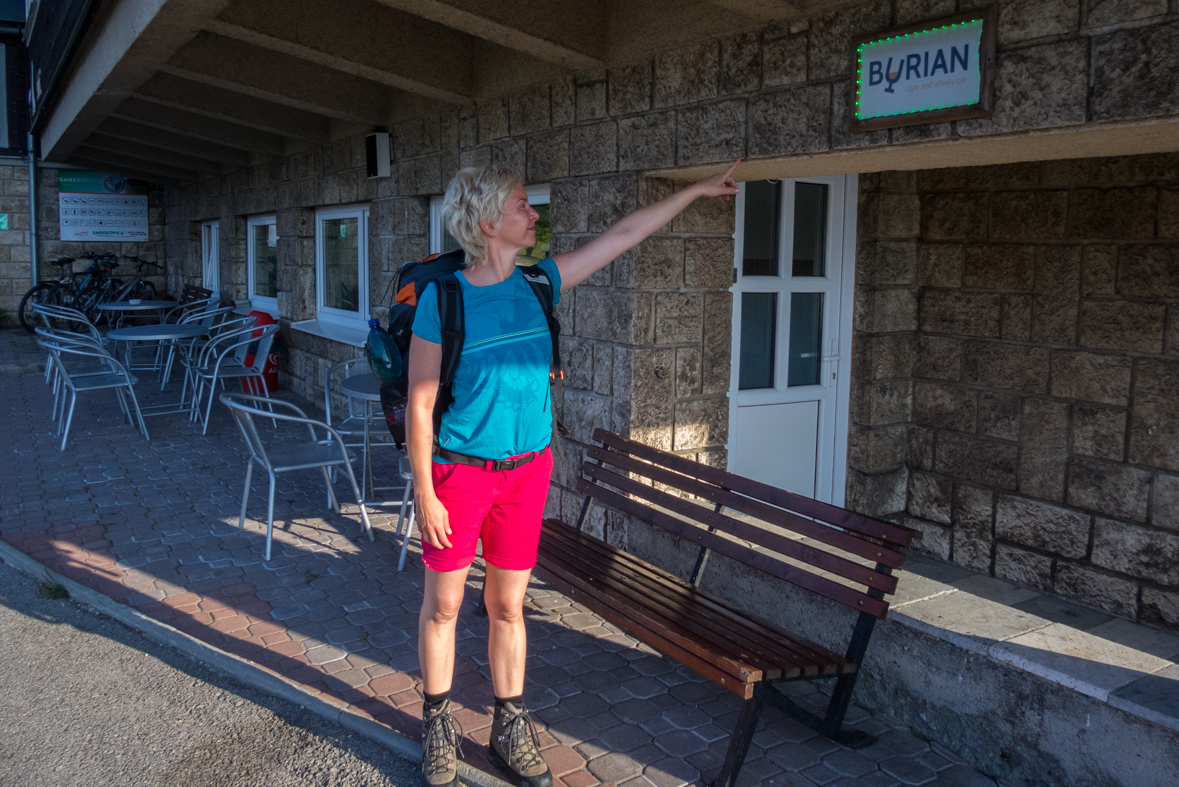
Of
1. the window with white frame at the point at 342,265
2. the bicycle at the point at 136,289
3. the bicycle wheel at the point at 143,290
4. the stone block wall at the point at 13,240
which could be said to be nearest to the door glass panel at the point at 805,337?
the window with white frame at the point at 342,265

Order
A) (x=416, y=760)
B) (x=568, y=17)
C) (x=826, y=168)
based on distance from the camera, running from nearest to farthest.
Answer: (x=416, y=760), (x=826, y=168), (x=568, y=17)

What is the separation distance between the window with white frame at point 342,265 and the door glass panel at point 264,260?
4.81 ft

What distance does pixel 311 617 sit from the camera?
13.1ft

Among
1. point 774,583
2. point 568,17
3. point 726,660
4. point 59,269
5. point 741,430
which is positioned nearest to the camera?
point 726,660

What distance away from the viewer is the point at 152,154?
462 inches

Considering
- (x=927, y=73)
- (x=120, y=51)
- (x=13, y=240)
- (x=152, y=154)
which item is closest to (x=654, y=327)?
(x=927, y=73)

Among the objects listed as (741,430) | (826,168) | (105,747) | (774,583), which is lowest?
(105,747)

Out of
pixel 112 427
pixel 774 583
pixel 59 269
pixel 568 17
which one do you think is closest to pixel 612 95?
pixel 568 17

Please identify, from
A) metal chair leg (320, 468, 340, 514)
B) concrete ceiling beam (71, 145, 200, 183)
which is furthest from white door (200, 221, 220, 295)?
metal chair leg (320, 468, 340, 514)

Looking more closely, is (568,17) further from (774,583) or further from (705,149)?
(774,583)

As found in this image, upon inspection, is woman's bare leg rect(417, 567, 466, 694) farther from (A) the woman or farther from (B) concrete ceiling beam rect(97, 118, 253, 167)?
(B) concrete ceiling beam rect(97, 118, 253, 167)

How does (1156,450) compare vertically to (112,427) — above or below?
above

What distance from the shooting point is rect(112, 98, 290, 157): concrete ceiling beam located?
875 cm

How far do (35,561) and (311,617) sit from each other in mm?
1602
